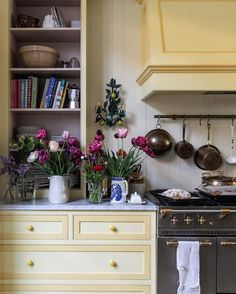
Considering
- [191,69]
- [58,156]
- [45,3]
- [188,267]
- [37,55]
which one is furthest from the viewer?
[45,3]

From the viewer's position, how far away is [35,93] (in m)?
2.20

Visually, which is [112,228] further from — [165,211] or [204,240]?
[204,240]

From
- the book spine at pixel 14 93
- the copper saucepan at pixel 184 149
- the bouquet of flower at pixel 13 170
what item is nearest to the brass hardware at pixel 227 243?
the copper saucepan at pixel 184 149

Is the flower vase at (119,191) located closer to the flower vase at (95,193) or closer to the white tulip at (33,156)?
the flower vase at (95,193)

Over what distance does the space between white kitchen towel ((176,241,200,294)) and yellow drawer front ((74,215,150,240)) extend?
24 centimetres

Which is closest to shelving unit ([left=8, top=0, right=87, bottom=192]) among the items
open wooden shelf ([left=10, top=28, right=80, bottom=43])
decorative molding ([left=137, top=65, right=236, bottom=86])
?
open wooden shelf ([left=10, top=28, right=80, bottom=43])

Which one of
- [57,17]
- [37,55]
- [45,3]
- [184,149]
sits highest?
[45,3]

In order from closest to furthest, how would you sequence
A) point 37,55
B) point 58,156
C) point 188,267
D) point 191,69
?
point 188,267 → point 191,69 → point 58,156 → point 37,55

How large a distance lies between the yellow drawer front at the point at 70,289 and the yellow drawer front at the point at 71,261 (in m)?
0.06

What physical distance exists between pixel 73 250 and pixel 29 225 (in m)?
0.31

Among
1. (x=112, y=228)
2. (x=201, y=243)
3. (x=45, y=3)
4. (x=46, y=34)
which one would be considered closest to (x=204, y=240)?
(x=201, y=243)

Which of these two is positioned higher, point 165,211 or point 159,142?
point 159,142

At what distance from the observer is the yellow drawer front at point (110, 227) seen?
186 centimetres

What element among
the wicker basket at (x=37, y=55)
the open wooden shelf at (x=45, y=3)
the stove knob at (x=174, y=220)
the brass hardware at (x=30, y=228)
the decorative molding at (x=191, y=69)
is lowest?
the brass hardware at (x=30, y=228)
